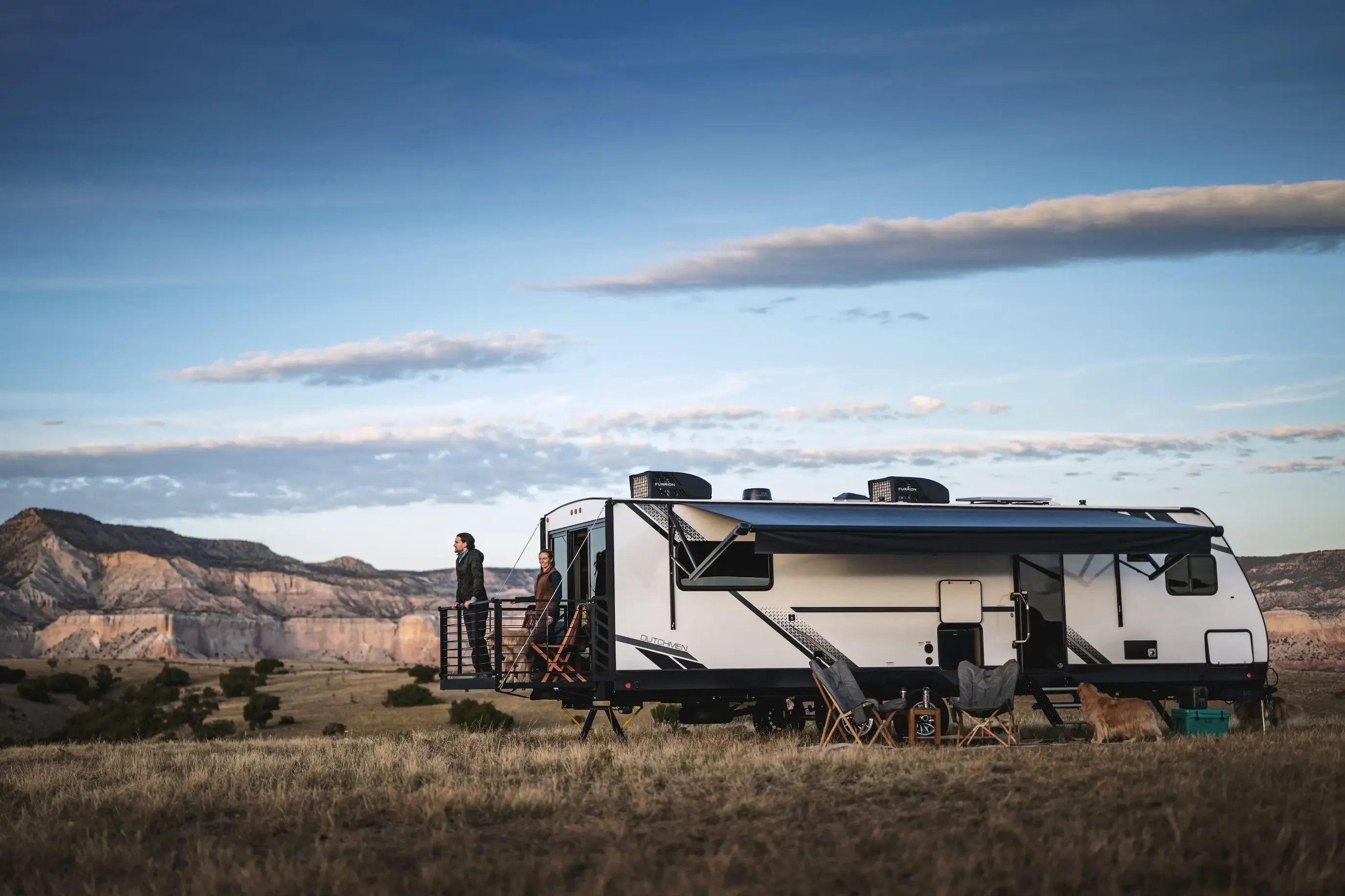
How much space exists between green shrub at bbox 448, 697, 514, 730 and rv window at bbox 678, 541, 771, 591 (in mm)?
13197

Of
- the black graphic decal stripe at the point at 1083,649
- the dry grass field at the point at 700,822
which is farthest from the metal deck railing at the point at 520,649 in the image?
the black graphic decal stripe at the point at 1083,649

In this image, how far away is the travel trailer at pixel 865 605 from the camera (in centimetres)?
1384

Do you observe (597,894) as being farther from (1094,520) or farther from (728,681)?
(1094,520)

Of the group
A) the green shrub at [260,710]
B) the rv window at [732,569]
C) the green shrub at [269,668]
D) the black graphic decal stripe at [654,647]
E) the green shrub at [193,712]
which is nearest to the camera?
the black graphic decal stripe at [654,647]

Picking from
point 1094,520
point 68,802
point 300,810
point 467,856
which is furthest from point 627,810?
point 1094,520

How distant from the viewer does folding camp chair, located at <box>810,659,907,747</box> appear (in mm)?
13227

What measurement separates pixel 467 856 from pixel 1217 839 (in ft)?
12.7

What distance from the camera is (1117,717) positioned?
13.3 metres

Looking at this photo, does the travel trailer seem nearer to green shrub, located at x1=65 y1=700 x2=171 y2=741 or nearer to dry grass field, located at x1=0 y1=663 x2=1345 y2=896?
dry grass field, located at x1=0 y1=663 x2=1345 y2=896

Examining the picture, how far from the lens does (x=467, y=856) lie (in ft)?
24.1

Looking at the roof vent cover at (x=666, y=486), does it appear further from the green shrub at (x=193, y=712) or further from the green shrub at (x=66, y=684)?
the green shrub at (x=66, y=684)

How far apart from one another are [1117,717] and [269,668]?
44.8 meters

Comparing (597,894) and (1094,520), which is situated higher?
(1094,520)

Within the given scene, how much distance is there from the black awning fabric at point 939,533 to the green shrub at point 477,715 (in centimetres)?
1353
